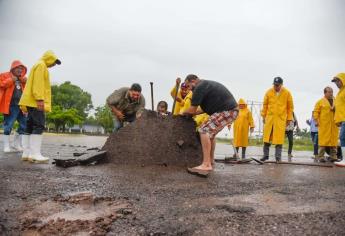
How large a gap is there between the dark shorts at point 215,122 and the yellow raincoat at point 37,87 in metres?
2.67

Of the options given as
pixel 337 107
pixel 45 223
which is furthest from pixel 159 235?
pixel 337 107

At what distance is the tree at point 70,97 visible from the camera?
6588cm

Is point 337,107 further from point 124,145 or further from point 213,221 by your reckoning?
point 213,221

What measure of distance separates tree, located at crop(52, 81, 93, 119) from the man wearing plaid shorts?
62.3m

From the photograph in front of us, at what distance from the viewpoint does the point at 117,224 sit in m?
2.45

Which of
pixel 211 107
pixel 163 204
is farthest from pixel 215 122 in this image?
pixel 163 204

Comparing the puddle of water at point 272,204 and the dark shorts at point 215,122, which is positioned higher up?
the dark shorts at point 215,122

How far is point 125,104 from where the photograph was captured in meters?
7.18

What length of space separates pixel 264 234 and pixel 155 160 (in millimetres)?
3694

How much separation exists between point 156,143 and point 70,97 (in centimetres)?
6461

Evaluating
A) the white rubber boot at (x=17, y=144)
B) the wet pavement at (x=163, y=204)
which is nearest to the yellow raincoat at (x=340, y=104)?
the wet pavement at (x=163, y=204)

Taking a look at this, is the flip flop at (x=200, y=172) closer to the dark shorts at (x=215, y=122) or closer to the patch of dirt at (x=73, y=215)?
the dark shorts at (x=215, y=122)

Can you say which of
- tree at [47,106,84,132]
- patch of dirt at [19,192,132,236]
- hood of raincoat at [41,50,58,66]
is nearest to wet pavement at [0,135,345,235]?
patch of dirt at [19,192,132,236]

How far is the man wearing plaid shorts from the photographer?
5.03 meters
